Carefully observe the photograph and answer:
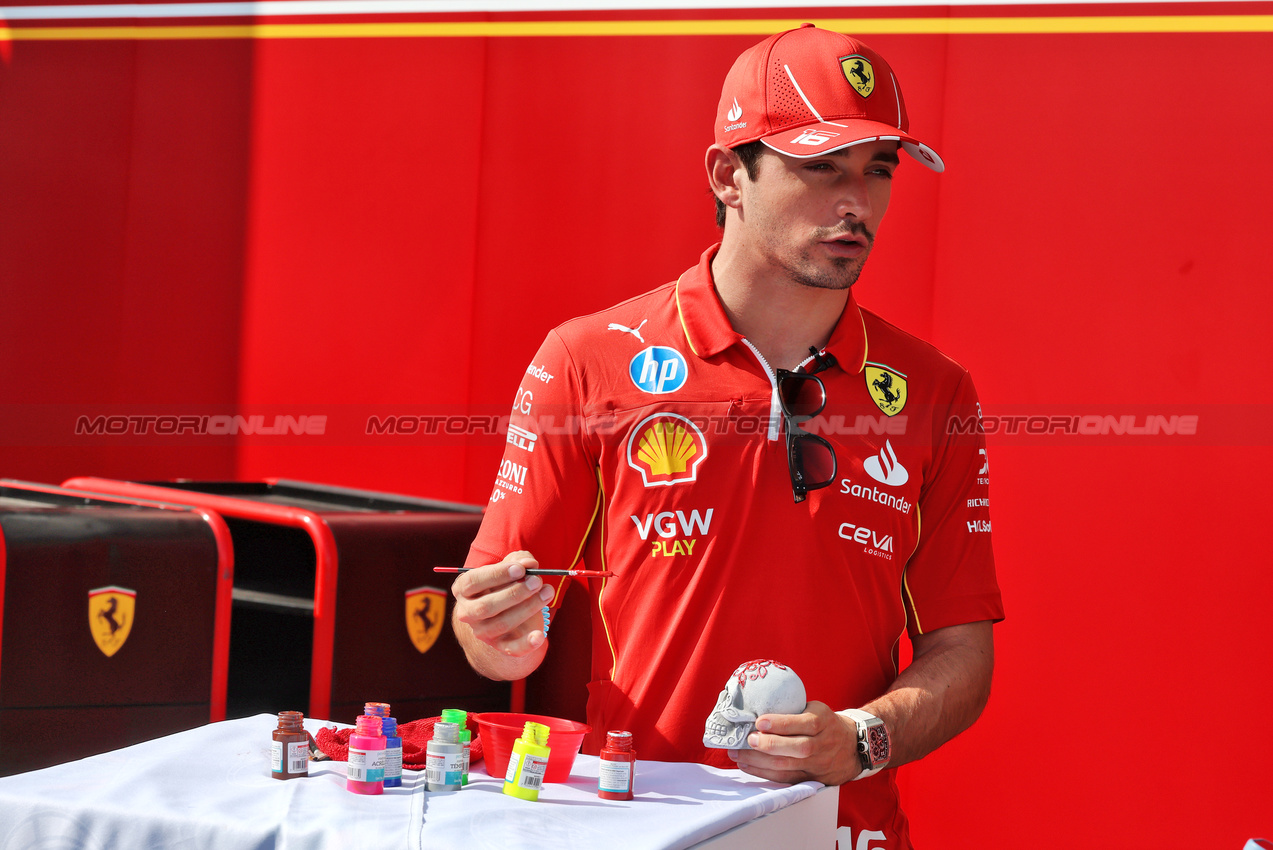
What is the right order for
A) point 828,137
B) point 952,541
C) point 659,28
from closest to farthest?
point 828,137 < point 952,541 < point 659,28

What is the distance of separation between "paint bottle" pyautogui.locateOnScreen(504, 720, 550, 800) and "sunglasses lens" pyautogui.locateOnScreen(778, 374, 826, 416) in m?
0.64

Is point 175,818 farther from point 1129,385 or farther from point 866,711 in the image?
point 1129,385

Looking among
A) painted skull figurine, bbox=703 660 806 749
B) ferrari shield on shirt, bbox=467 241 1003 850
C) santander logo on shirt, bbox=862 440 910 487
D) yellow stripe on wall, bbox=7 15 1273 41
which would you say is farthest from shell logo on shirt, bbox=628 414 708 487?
yellow stripe on wall, bbox=7 15 1273 41

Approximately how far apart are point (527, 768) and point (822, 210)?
88 centimetres

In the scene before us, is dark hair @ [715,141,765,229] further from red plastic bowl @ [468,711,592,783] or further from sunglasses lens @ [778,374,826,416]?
red plastic bowl @ [468,711,592,783]

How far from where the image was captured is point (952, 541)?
177 cm

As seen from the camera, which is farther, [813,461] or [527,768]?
[813,461]

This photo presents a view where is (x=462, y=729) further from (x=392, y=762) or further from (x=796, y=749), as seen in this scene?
(x=796, y=749)

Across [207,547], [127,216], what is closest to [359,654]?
[207,547]

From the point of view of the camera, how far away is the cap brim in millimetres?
1649

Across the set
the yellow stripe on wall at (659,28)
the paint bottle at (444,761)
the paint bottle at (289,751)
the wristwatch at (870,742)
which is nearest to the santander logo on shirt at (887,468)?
the wristwatch at (870,742)

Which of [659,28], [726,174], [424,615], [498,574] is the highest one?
[659,28]

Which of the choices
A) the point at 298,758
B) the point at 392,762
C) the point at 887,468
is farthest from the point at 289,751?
the point at 887,468

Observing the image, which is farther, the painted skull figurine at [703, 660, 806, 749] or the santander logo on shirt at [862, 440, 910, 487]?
the santander logo on shirt at [862, 440, 910, 487]
